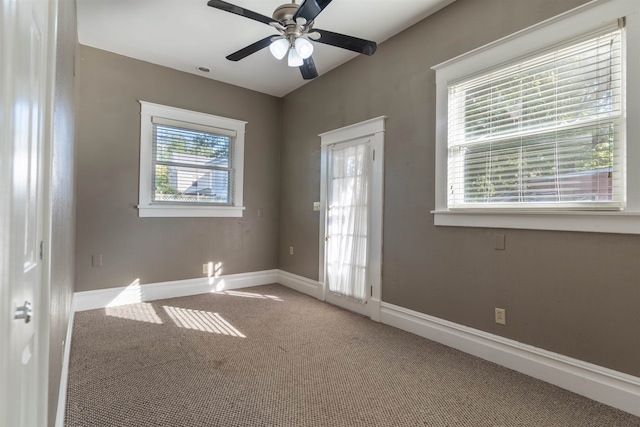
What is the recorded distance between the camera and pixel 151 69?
405 cm

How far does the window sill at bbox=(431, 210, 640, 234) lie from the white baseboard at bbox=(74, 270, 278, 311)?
3014 mm

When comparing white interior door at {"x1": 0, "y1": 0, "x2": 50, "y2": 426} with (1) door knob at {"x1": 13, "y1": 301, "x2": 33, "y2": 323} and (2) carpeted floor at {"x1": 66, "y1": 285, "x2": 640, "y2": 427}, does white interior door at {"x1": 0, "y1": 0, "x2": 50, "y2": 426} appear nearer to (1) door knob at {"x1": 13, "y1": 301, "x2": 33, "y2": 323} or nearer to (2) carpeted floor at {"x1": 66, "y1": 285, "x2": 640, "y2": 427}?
(1) door knob at {"x1": 13, "y1": 301, "x2": 33, "y2": 323}

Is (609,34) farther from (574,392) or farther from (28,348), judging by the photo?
(28,348)

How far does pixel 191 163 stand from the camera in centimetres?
436

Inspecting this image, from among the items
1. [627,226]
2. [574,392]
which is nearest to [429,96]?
[627,226]

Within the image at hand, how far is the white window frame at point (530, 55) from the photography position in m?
1.91

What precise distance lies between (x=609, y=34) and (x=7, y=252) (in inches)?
120

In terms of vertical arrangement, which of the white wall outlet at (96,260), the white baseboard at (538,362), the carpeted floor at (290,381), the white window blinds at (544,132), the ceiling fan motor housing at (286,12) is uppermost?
the ceiling fan motor housing at (286,12)

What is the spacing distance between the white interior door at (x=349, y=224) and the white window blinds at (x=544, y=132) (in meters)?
1.07

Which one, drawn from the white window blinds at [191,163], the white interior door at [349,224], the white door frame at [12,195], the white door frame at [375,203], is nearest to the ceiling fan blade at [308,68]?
the white door frame at [375,203]

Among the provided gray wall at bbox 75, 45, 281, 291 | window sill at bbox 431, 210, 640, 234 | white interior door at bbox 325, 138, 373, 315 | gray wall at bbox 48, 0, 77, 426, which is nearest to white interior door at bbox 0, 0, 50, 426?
gray wall at bbox 48, 0, 77, 426

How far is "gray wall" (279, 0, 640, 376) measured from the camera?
2025 mm

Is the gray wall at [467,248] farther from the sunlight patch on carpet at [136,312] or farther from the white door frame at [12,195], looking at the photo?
the white door frame at [12,195]

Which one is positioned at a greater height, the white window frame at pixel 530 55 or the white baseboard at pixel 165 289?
the white window frame at pixel 530 55
